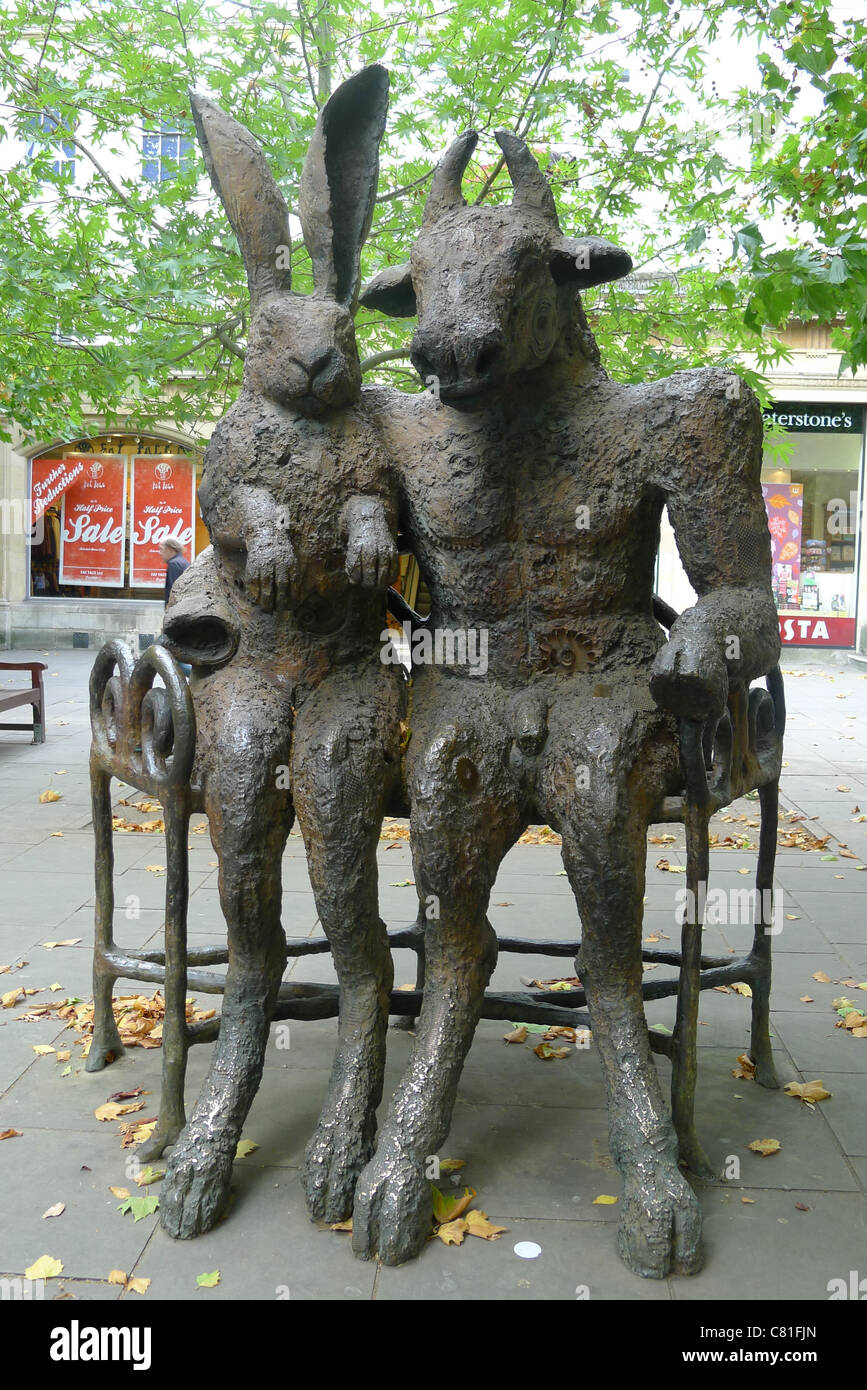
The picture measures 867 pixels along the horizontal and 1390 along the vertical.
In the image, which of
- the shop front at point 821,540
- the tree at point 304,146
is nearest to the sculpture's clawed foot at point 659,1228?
the tree at point 304,146

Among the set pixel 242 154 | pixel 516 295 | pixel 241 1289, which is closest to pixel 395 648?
pixel 516 295

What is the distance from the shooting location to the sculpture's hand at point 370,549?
276cm

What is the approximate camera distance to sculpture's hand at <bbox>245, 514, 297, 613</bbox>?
2.79 metres

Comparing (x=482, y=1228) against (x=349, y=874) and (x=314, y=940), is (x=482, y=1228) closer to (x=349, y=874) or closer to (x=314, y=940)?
(x=349, y=874)

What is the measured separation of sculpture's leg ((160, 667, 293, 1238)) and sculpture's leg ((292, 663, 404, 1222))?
0.25 ft

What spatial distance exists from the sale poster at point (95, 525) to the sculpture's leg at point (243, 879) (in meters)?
16.8

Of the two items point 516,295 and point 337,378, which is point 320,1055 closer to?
point 337,378

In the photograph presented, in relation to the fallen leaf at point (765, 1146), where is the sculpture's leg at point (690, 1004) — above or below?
above

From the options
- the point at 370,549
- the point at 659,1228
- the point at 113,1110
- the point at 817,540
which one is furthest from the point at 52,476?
the point at 659,1228

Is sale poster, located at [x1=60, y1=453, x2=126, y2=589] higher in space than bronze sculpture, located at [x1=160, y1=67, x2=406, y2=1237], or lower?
higher

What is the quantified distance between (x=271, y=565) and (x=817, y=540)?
17.0 metres

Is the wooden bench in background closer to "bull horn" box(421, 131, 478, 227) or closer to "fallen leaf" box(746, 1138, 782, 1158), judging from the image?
"bull horn" box(421, 131, 478, 227)

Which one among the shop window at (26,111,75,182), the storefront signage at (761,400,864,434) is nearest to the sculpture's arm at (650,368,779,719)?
the shop window at (26,111,75,182)

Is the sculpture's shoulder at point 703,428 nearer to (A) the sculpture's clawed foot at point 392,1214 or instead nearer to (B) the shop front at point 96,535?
(A) the sculpture's clawed foot at point 392,1214
